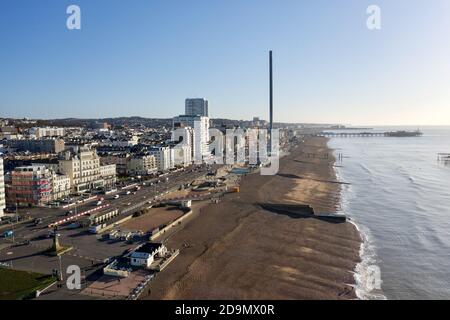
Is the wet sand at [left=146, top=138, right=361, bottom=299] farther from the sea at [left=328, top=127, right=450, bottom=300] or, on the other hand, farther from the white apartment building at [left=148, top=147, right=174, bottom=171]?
the white apartment building at [left=148, top=147, right=174, bottom=171]

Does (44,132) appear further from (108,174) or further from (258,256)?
(258,256)

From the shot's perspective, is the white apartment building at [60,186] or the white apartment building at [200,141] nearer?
the white apartment building at [60,186]

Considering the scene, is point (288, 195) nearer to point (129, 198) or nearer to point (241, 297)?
point (129, 198)

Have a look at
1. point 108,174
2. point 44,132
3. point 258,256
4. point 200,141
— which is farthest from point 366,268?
point 44,132

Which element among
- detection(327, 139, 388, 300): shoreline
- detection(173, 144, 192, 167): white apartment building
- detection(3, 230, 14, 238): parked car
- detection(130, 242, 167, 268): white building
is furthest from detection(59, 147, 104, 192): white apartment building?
detection(327, 139, 388, 300): shoreline

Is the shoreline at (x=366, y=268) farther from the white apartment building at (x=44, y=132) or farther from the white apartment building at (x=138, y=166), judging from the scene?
the white apartment building at (x=44, y=132)

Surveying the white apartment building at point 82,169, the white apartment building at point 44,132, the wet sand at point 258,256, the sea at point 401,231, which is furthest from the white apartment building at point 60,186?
the white apartment building at point 44,132
